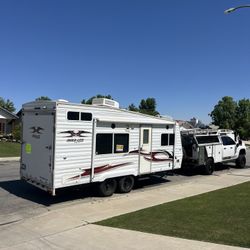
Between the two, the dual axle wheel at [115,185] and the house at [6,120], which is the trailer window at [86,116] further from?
the house at [6,120]

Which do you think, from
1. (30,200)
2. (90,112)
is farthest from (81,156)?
(30,200)

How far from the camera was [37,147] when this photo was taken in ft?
35.8

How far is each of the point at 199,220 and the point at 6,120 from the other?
1569 inches

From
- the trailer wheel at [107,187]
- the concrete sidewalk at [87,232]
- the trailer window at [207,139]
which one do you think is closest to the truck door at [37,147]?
the concrete sidewalk at [87,232]

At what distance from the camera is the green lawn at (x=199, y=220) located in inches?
Result: 278

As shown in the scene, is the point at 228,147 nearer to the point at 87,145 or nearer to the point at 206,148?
the point at 206,148

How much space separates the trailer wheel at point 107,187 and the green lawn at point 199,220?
221 cm

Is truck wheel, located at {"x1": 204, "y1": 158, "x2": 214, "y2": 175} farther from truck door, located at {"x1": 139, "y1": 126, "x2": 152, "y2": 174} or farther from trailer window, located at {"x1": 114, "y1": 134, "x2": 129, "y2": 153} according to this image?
trailer window, located at {"x1": 114, "y1": 134, "x2": 129, "y2": 153}

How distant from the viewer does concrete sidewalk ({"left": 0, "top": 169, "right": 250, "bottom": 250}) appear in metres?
6.61

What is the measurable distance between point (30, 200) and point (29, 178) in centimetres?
75

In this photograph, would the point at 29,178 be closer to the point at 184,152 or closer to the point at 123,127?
the point at 123,127

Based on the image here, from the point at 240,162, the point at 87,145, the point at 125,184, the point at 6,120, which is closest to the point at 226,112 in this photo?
the point at 6,120

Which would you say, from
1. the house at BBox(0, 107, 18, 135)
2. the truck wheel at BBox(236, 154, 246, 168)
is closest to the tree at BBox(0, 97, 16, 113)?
the house at BBox(0, 107, 18, 135)

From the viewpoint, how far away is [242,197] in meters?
11.1
